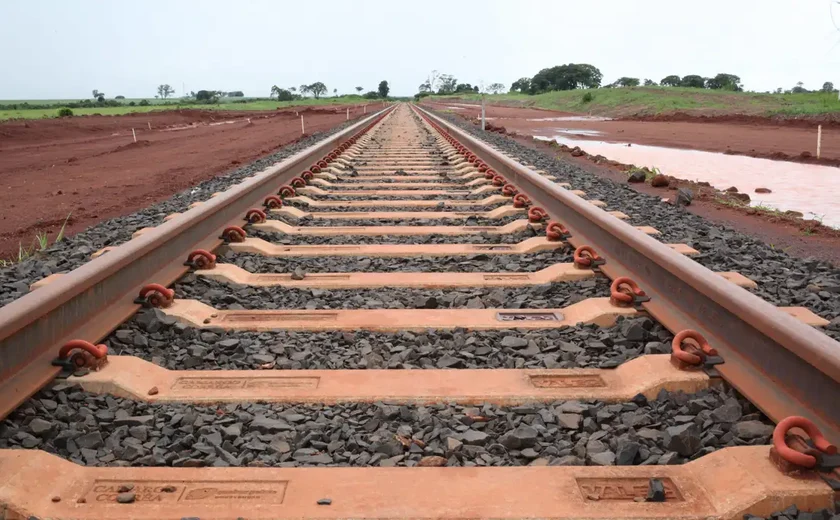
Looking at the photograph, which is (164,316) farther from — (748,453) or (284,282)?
(748,453)

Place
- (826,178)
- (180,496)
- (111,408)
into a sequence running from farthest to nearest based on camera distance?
1. (826,178)
2. (111,408)
3. (180,496)

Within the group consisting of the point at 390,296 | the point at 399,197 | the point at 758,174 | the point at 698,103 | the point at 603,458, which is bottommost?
the point at 758,174

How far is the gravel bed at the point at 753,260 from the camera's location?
3.16 m

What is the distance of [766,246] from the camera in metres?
4.42

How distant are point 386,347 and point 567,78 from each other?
339 ft

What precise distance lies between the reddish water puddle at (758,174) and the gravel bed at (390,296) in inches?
176

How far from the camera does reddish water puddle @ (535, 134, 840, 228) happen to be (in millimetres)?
7758

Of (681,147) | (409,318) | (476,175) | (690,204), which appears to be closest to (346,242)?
(409,318)

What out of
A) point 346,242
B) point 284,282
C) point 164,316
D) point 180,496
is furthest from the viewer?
point 346,242

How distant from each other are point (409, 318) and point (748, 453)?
4.68 ft

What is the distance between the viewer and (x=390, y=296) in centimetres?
318

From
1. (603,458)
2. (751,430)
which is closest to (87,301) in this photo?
(603,458)

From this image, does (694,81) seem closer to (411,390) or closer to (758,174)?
(758,174)

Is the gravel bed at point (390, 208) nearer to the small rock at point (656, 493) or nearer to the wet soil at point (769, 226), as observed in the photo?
the wet soil at point (769, 226)
